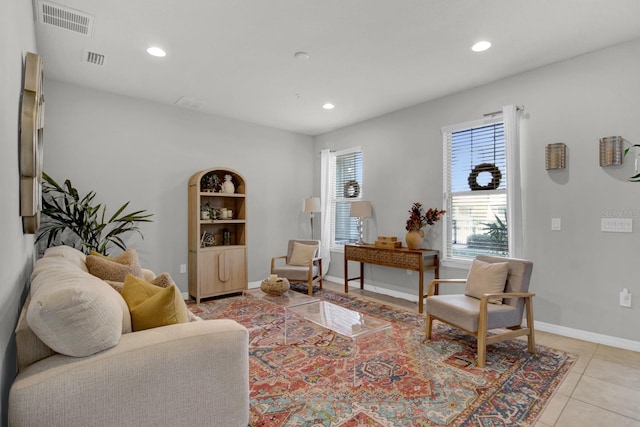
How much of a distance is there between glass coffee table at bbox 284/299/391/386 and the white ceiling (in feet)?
7.98

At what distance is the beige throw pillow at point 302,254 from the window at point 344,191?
80cm

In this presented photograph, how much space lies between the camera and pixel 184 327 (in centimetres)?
155

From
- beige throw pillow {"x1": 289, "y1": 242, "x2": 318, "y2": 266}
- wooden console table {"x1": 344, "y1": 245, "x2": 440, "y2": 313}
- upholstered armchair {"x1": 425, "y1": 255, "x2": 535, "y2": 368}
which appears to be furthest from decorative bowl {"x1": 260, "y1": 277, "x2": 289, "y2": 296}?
upholstered armchair {"x1": 425, "y1": 255, "x2": 535, "y2": 368}

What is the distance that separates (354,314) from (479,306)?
3.52 ft

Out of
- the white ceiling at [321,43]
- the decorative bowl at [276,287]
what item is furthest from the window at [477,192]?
the decorative bowl at [276,287]

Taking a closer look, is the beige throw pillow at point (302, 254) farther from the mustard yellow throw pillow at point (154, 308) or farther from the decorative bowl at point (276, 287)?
the mustard yellow throw pillow at point (154, 308)

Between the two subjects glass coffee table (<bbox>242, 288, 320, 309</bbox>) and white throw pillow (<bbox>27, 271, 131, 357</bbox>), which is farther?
glass coffee table (<bbox>242, 288, 320, 309</bbox>)

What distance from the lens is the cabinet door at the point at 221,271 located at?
448 cm

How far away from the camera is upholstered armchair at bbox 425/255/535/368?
104 inches

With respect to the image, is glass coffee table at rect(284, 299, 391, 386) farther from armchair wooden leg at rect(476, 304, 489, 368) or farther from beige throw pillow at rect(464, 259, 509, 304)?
beige throw pillow at rect(464, 259, 509, 304)

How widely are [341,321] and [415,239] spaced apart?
187 cm

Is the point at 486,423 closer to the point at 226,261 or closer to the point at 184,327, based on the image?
the point at 184,327

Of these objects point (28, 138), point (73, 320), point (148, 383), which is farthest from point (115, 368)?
point (28, 138)

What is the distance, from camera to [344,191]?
566cm
